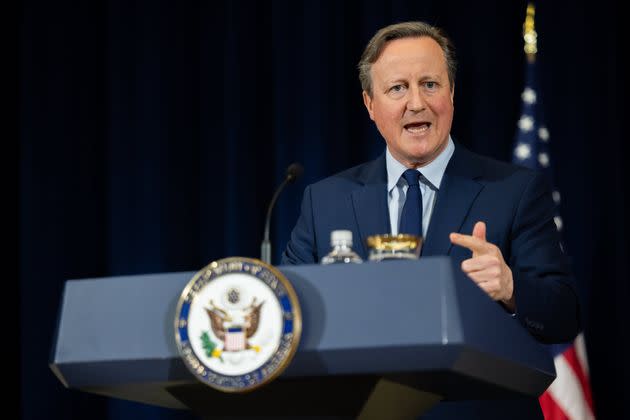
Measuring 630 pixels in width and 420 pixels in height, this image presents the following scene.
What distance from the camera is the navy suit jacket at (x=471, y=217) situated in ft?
5.77

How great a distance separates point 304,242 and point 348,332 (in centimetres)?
88

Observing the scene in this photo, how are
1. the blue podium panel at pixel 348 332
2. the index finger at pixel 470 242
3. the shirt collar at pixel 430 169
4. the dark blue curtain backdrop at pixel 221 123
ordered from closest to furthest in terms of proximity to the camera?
the blue podium panel at pixel 348 332
the index finger at pixel 470 242
the shirt collar at pixel 430 169
the dark blue curtain backdrop at pixel 221 123

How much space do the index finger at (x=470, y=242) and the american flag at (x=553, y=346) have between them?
156cm

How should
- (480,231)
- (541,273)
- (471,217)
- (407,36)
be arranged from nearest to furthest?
(480,231) < (541,273) < (471,217) < (407,36)

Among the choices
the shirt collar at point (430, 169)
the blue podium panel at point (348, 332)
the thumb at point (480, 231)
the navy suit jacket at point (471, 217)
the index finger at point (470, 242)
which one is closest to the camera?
the blue podium panel at point (348, 332)

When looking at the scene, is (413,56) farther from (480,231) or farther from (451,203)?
(480,231)

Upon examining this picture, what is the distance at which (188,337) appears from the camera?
1232 mm

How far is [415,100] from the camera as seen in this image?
2064mm

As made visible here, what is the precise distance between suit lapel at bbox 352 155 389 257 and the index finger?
1.76ft

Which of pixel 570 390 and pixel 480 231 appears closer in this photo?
pixel 480 231

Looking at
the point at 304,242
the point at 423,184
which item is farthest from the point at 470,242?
the point at 304,242

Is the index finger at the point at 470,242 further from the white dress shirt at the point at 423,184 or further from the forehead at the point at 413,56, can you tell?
the forehead at the point at 413,56

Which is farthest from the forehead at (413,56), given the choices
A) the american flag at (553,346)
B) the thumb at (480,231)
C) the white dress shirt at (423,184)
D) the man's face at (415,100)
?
the american flag at (553,346)

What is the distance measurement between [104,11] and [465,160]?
2329mm
